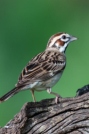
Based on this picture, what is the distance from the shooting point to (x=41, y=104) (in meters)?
3.81

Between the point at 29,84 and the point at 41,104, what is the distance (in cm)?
58

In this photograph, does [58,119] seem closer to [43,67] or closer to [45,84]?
[45,84]

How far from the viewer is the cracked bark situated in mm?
3729

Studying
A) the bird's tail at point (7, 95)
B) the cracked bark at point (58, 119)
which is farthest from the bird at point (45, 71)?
the cracked bark at point (58, 119)

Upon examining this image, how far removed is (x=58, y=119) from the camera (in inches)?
148

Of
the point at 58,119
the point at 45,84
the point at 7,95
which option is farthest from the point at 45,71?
the point at 58,119

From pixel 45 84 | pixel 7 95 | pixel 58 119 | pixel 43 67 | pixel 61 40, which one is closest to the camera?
pixel 58 119

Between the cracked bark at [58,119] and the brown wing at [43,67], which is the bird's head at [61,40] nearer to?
the brown wing at [43,67]

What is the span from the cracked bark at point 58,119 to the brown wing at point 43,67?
613 mm

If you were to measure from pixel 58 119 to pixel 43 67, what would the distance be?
114cm

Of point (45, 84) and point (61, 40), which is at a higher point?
point (61, 40)

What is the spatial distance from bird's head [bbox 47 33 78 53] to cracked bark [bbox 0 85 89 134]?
1.92 meters

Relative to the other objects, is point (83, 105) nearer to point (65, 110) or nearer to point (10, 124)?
point (65, 110)

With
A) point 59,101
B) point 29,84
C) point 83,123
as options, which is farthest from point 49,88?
point 83,123
